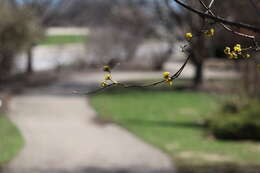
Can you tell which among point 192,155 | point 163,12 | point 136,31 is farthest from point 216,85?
point 192,155

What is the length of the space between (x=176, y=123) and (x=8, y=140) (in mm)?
5207

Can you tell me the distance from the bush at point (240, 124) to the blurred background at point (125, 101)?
0.9 inches

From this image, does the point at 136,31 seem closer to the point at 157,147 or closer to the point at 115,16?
the point at 115,16

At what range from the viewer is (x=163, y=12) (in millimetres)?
24906

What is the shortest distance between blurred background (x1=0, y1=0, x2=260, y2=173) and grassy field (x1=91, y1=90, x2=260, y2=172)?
0.03 m

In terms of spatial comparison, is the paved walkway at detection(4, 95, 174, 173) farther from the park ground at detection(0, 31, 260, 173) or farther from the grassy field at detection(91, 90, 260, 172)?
the grassy field at detection(91, 90, 260, 172)

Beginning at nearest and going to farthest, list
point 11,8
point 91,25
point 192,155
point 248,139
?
point 192,155
point 248,139
point 11,8
point 91,25

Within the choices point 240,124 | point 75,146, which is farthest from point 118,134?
point 240,124

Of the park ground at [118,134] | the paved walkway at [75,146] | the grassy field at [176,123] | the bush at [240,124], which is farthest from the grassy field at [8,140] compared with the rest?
the bush at [240,124]

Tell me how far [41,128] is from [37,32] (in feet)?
29.3

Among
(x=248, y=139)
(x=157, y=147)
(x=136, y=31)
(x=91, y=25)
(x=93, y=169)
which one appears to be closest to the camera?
(x=93, y=169)

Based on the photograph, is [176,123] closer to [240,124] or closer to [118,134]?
[118,134]

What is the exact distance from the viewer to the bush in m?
13.1

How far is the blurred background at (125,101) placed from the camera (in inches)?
430
